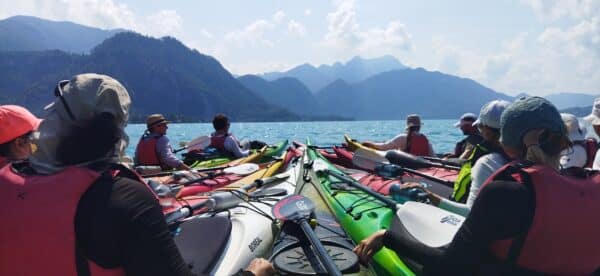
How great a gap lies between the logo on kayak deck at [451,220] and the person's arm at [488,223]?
1129 mm

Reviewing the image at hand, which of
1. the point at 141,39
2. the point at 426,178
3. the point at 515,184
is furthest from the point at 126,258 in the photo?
the point at 141,39

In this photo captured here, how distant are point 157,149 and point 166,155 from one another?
0.25 metres

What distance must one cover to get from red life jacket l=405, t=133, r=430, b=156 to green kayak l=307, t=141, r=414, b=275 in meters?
3.27

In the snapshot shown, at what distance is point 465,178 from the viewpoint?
3.98 metres

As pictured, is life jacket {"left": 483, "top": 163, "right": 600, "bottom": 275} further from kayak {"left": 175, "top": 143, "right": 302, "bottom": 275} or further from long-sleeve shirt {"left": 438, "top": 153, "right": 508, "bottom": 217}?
kayak {"left": 175, "top": 143, "right": 302, "bottom": 275}

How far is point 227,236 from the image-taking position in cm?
380

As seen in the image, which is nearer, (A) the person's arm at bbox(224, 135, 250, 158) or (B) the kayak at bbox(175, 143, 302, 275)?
(B) the kayak at bbox(175, 143, 302, 275)

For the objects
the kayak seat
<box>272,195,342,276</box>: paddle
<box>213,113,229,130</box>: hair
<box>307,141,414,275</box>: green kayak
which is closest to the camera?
the kayak seat

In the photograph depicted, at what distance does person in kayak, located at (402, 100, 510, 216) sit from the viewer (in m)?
3.18

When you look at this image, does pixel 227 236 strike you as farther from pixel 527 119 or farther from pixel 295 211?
pixel 527 119

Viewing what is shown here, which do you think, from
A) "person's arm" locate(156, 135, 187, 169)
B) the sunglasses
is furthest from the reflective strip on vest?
"person's arm" locate(156, 135, 187, 169)

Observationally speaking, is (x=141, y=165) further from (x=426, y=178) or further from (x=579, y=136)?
(x=579, y=136)

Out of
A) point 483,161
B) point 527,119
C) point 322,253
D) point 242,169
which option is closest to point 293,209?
point 322,253

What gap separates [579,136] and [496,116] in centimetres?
233
